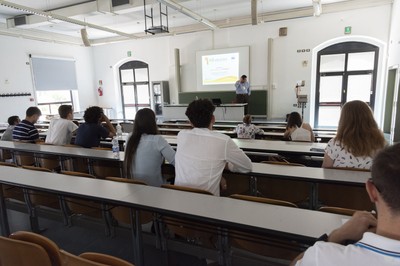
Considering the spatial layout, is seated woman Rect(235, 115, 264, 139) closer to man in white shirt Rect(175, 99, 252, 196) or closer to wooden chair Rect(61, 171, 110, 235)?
man in white shirt Rect(175, 99, 252, 196)

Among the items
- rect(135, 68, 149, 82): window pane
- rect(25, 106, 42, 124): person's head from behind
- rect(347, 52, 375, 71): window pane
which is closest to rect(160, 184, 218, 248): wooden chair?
rect(25, 106, 42, 124): person's head from behind

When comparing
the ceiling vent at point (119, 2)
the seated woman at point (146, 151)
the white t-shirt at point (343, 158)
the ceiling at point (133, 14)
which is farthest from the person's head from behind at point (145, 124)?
the ceiling vent at point (119, 2)

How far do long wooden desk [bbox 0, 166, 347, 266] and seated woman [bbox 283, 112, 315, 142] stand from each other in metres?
2.47

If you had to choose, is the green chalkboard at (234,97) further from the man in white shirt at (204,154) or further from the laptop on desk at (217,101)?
the man in white shirt at (204,154)

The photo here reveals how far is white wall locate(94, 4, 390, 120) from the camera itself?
775cm

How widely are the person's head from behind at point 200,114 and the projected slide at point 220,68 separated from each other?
7.66 m

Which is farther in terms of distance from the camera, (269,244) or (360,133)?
(360,133)

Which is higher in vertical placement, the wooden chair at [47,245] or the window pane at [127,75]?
the window pane at [127,75]

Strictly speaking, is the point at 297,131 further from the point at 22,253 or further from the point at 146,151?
the point at 22,253

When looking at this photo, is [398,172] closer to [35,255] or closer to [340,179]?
[340,179]

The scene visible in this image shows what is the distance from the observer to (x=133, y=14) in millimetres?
7973

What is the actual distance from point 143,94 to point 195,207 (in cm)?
1040

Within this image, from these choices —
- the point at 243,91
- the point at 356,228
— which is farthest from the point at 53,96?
the point at 356,228

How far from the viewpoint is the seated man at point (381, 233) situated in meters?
0.70
